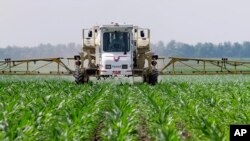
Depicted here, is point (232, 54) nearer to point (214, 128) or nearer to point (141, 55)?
point (141, 55)

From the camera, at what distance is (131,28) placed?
24750 millimetres

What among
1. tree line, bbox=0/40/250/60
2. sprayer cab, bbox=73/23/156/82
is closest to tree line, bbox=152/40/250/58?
tree line, bbox=0/40/250/60

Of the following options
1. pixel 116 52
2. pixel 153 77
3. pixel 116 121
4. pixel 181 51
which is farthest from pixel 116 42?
Result: pixel 181 51

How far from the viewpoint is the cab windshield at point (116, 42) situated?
24.6 meters

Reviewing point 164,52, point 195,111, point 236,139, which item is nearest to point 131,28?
point 195,111

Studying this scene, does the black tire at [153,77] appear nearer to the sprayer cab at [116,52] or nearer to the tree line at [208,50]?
the sprayer cab at [116,52]

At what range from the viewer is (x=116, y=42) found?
2483cm

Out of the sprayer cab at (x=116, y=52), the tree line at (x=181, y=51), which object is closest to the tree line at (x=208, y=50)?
the tree line at (x=181, y=51)

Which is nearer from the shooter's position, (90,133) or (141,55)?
(90,133)

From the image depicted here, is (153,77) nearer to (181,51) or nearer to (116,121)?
(116,121)

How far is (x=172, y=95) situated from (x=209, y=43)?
5764 inches

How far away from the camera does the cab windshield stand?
24.6 meters

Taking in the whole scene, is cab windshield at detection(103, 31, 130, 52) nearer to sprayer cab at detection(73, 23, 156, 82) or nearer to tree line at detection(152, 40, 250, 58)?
sprayer cab at detection(73, 23, 156, 82)

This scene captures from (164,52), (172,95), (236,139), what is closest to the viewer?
(236,139)
